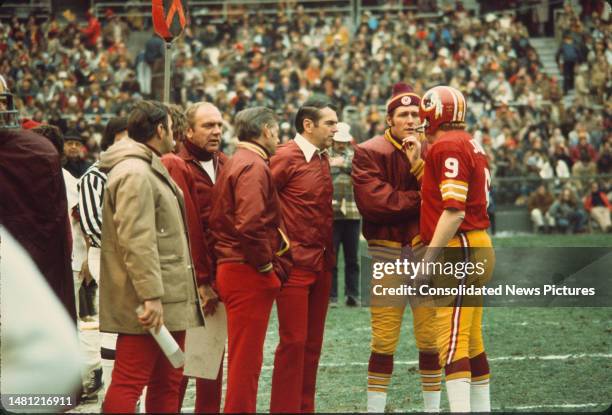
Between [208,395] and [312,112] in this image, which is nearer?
[208,395]

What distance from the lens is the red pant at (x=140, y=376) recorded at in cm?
591

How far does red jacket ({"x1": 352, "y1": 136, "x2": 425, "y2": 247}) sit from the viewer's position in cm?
742

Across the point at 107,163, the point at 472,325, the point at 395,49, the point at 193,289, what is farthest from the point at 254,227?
the point at 395,49

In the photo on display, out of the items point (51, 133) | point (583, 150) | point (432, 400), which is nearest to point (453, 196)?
point (432, 400)

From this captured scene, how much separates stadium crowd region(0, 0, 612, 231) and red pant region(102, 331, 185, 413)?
1672cm

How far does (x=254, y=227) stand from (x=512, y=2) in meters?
28.4

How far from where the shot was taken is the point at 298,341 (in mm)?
7035

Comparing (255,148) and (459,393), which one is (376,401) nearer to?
(459,393)

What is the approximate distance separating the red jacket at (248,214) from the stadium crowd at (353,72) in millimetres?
16053

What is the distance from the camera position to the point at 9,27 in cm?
2955

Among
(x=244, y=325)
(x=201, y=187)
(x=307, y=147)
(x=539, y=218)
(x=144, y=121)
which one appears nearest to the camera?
(x=144, y=121)

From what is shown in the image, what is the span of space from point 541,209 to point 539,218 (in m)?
0.21

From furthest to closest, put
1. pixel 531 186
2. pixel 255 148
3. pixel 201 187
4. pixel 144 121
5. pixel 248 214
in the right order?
1. pixel 531 186
2. pixel 201 187
3. pixel 255 148
4. pixel 248 214
5. pixel 144 121

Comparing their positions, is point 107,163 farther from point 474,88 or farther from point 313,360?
point 474,88
